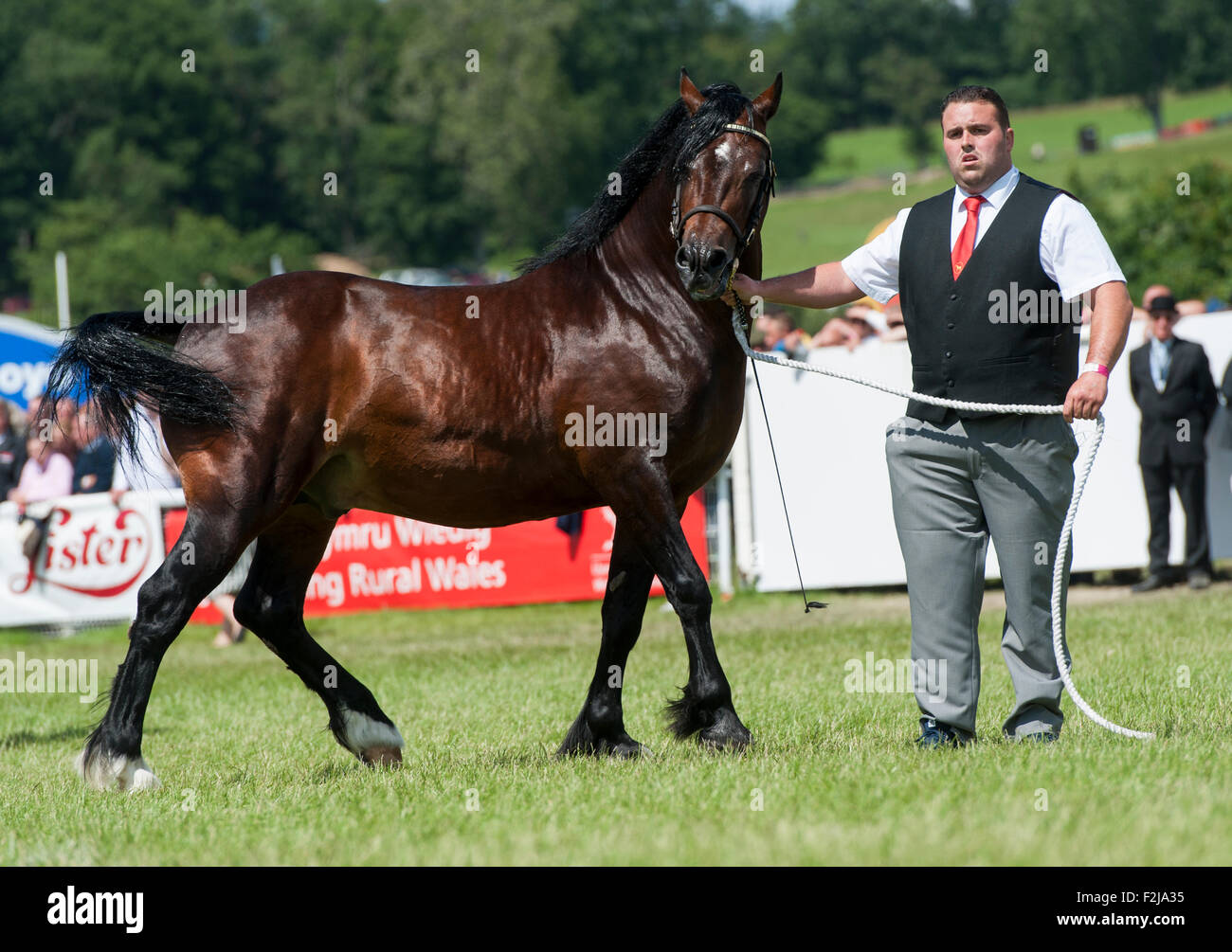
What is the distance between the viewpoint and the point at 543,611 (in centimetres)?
1327

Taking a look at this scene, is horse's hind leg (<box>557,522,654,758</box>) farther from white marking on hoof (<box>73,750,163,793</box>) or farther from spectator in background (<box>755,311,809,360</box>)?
spectator in background (<box>755,311,809,360</box>)

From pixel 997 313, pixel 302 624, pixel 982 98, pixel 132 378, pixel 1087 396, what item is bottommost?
pixel 302 624

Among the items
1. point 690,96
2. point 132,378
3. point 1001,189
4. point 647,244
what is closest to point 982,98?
point 1001,189

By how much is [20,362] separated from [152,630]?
47.7 feet

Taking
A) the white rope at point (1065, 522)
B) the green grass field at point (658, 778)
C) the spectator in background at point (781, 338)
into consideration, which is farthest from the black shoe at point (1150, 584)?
the white rope at point (1065, 522)

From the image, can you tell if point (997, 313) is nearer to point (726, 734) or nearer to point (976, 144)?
point (976, 144)

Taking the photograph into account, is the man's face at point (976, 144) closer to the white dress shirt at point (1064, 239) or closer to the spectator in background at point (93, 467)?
the white dress shirt at point (1064, 239)

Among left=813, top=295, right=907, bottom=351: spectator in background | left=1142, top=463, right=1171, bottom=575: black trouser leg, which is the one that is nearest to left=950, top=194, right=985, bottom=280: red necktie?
left=813, top=295, right=907, bottom=351: spectator in background

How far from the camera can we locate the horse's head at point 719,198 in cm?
515

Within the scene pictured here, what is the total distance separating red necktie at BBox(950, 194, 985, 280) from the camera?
5.26 metres

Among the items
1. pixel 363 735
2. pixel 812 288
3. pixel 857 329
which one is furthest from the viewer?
pixel 857 329

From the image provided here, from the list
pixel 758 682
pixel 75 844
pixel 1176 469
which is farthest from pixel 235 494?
pixel 1176 469

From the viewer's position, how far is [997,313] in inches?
204

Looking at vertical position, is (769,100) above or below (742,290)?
above
